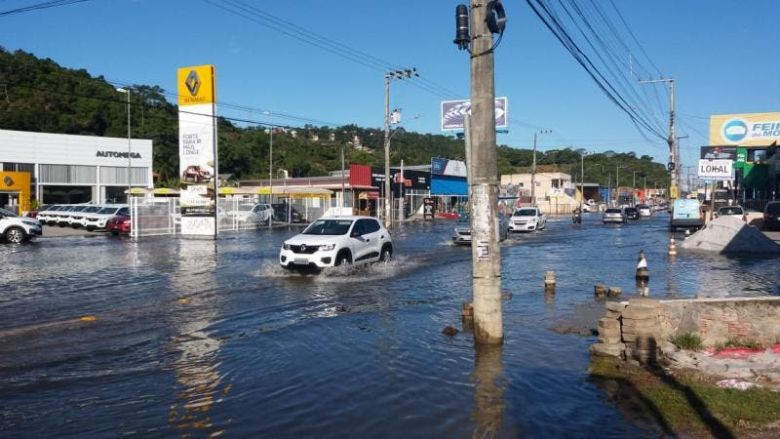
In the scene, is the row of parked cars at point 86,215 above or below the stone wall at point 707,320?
above

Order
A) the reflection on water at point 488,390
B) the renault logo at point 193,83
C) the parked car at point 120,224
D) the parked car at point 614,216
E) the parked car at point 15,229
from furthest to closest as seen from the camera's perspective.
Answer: the parked car at point 614,216 → the parked car at point 120,224 → the renault logo at point 193,83 → the parked car at point 15,229 → the reflection on water at point 488,390

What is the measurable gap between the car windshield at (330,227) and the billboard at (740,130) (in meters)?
59.3

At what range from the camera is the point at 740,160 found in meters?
68.6

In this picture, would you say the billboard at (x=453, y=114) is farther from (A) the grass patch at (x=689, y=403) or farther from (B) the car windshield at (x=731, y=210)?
(A) the grass patch at (x=689, y=403)

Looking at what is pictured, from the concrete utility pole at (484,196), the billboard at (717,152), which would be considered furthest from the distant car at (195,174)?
the billboard at (717,152)

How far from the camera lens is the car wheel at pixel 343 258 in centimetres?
1744

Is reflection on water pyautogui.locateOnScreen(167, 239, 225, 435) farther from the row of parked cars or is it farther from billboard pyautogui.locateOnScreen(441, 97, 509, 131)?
billboard pyautogui.locateOnScreen(441, 97, 509, 131)

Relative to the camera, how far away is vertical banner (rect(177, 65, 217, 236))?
33.1 meters

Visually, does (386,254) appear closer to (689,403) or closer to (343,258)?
(343,258)

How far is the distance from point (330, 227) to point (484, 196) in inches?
400

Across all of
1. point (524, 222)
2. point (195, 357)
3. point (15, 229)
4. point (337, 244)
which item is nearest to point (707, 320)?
point (195, 357)

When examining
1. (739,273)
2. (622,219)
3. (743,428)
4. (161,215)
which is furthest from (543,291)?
(622,219)

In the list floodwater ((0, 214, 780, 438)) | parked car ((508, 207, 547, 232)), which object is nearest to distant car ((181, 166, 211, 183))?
floodwater ((0, 214, 780, 438))

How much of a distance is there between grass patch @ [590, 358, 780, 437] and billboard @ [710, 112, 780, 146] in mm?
67398
